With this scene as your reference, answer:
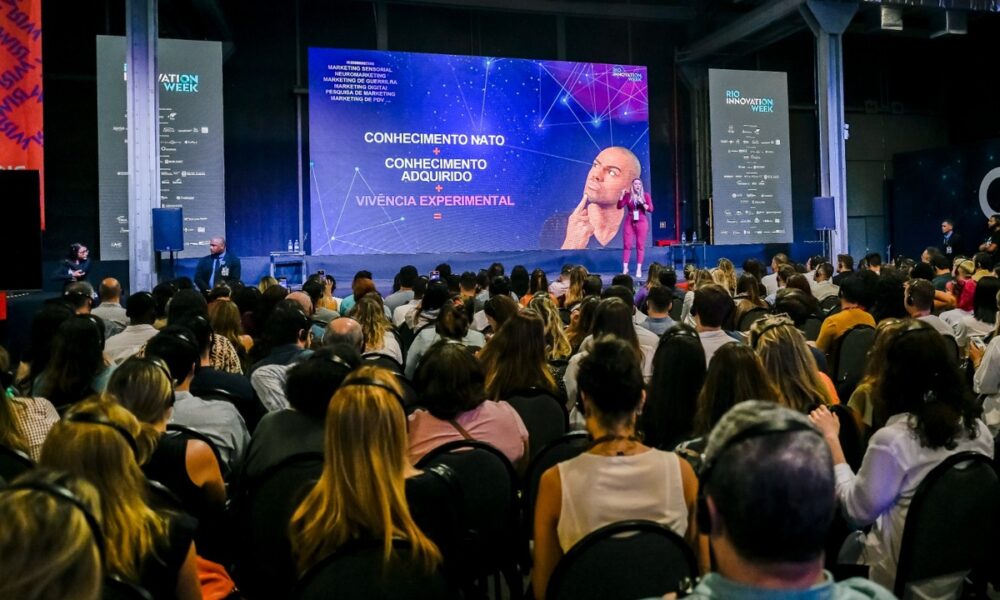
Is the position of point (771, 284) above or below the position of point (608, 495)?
above

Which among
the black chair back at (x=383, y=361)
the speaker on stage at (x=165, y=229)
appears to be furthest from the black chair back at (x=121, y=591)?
the speaker on stage at (x=165, y=229)

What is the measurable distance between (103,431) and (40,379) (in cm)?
218

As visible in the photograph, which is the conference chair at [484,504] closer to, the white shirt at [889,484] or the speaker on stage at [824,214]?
the white shirt at [889,484]

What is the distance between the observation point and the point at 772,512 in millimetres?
995

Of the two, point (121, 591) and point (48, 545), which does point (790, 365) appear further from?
point (48, 545)

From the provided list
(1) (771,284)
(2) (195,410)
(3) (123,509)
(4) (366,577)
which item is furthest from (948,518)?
(1) (771,284)

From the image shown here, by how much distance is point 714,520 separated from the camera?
106 cm

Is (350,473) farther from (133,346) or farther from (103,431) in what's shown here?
(133,346)

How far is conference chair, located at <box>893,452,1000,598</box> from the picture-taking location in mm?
2127

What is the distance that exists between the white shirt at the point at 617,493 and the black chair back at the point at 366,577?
0.38 m

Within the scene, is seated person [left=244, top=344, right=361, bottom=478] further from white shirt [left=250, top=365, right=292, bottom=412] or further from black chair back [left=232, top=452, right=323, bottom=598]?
white shirt [left=250, top=365, right=292, bottom=412]

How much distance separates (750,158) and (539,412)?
487 inches

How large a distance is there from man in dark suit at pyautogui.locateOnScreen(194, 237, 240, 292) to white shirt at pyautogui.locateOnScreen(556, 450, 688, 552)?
880 centimetres

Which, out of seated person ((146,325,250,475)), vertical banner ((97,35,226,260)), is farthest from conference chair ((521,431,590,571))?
vertical banner ((97,35,226,260))
